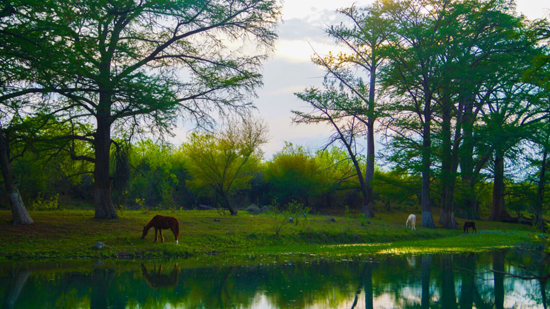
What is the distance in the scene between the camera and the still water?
10078mm

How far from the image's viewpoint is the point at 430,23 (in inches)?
1293

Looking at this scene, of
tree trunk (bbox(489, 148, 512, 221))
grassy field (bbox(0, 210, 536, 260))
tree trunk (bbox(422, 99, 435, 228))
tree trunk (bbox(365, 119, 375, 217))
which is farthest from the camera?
tree trunk (bbox(489, 148, 512, 221))

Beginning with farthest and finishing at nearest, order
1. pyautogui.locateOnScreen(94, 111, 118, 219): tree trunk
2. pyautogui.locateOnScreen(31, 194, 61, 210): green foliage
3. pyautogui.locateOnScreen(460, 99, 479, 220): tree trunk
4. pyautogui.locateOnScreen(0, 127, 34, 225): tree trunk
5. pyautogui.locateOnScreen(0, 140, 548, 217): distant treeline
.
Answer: pyautogui.locateOnScreen(0, 140, 548, 217): distant treeline, pyautogui.locateOnScreen(460, 99, 479, 220): tree trunk, pyautogui.locateOnScreen(31, 194, 61, 210): green foliage, pyautogui.locateOnScreen(94, 111, 118, 219): tree trunk, pyautogui.locateOnScreen(0, 127, 34, 225): tree trunk

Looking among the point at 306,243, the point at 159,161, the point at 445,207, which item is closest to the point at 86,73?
the point at 306,243

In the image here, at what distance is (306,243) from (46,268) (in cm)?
1235

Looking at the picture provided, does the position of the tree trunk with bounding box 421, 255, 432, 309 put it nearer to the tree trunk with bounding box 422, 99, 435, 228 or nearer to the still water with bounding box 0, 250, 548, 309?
the still water with bounding box 0, 250, 548, 309

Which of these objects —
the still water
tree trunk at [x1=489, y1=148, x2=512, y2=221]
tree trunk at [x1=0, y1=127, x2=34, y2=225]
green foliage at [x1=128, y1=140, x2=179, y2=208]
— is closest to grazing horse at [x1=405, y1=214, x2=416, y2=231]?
the still water

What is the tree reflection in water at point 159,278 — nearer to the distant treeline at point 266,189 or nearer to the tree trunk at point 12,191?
the tree trunk at point 12,191

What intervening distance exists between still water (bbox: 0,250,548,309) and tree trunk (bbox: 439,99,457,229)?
17.5 m

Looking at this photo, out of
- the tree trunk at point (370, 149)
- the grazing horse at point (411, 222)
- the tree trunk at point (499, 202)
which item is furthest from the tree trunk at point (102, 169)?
the tree trunk at point (499, 202)

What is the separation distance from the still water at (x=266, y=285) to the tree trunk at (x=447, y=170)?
17.5m

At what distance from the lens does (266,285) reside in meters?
11.9

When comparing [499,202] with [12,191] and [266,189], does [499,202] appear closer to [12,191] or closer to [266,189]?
[266,189]

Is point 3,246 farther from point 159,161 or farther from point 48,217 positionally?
point 159,161
